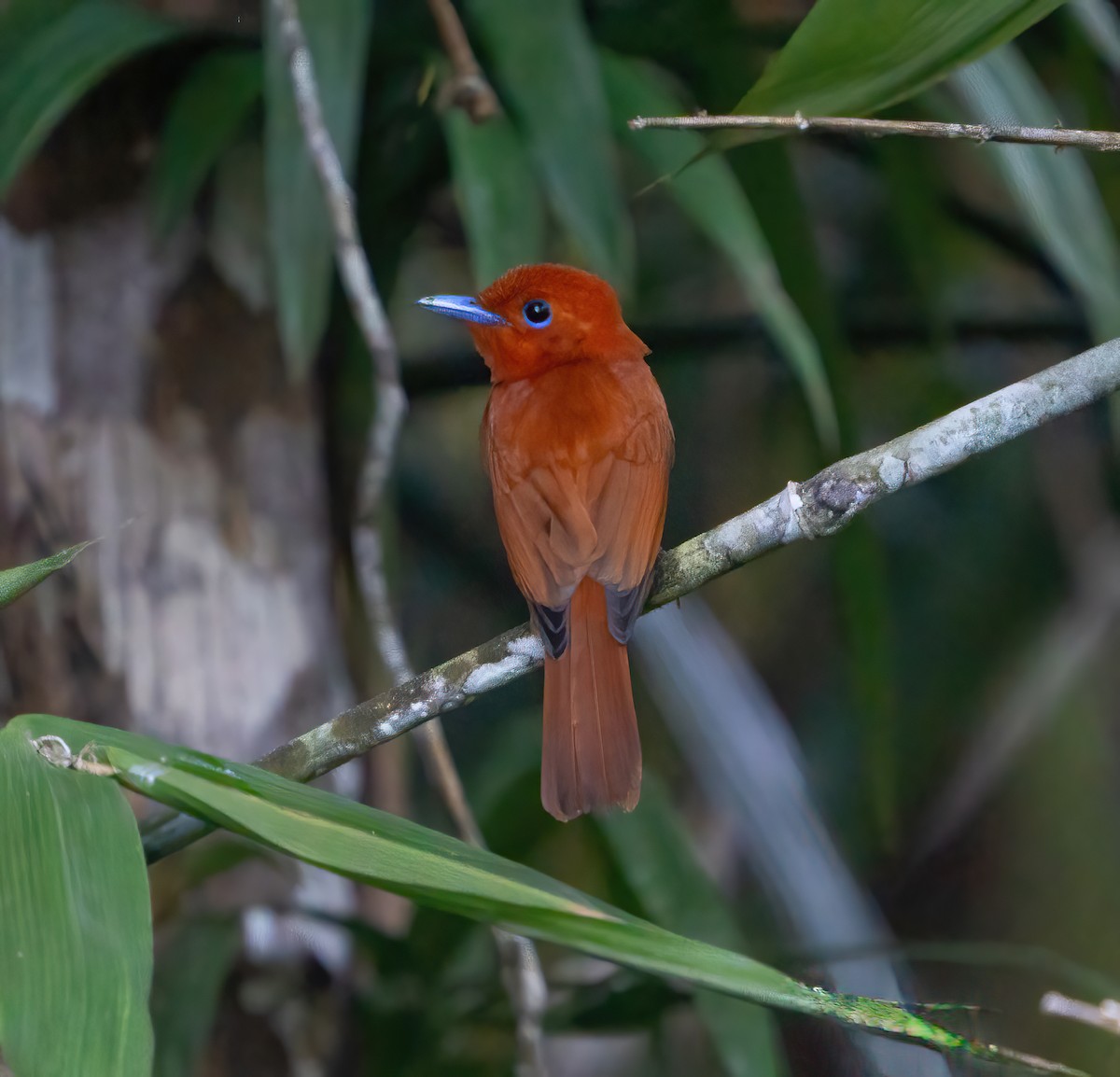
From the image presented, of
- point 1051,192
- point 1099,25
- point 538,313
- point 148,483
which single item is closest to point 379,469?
point 538,313

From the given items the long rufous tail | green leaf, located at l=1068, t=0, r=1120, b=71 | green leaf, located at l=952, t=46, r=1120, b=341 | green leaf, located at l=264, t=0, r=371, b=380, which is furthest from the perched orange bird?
green leaf, located at l=1068, t=0, r=1120, b=71

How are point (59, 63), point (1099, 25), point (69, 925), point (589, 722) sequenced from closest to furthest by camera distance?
A: point (69, 925) < point (589, 722) < point (59, 63) < point (1099, 25)

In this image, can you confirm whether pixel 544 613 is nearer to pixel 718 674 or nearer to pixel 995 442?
pixel 995 442

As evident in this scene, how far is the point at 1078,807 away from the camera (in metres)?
3.65

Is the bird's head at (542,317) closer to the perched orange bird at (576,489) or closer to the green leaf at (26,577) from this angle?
the perched orange bird at (576,489)

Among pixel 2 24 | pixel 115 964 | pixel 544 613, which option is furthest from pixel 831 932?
pixel 2 24

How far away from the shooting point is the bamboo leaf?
3.43ft

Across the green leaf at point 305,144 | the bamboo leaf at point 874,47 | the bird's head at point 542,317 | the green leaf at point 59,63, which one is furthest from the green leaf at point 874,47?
the green leaf at point 59,63

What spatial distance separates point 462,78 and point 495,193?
0.20 meters

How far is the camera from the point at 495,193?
2160 millimetres

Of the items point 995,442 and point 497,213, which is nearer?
point 995,442

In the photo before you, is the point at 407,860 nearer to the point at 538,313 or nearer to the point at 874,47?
the point at 874,47

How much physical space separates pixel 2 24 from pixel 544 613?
150 cm

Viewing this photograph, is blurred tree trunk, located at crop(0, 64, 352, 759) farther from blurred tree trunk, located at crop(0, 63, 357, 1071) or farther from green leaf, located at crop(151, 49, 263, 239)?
green leaf, located at crop(151, 49, 263, 239)
